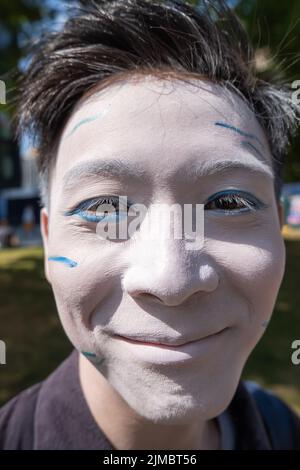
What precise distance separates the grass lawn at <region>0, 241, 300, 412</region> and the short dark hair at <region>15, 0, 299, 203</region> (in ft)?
7.79

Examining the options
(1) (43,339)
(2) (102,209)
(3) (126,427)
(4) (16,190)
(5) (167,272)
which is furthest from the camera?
(4) (16,190)

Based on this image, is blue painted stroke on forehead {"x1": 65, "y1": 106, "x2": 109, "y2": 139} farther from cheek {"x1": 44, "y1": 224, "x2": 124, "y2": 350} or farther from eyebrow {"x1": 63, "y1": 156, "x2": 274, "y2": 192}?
cheek {"x1": 44, "y1": 224, "x2": 124, "y2": 350}

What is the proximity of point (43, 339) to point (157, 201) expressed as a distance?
337 centimetres

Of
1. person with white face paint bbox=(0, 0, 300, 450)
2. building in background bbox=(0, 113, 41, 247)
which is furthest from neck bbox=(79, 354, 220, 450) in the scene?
building in background bbox=(0, 113, 41, 247)

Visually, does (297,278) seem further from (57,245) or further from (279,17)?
(57,245)

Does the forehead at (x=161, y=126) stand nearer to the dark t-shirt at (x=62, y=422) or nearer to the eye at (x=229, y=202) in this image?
the eye at (x=229, y=202)

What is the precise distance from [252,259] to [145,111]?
0.37 m

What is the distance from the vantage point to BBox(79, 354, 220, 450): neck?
102 centimetres

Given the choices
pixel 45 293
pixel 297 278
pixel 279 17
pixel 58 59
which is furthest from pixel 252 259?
pixel 297 278

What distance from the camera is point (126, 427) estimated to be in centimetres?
102

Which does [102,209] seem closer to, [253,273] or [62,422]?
[253,273]

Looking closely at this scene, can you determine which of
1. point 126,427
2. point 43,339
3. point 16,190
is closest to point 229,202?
Answer: point 126,427

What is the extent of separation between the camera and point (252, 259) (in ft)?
2.68

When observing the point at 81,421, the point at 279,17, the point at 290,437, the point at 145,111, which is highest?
the point at 279,17
